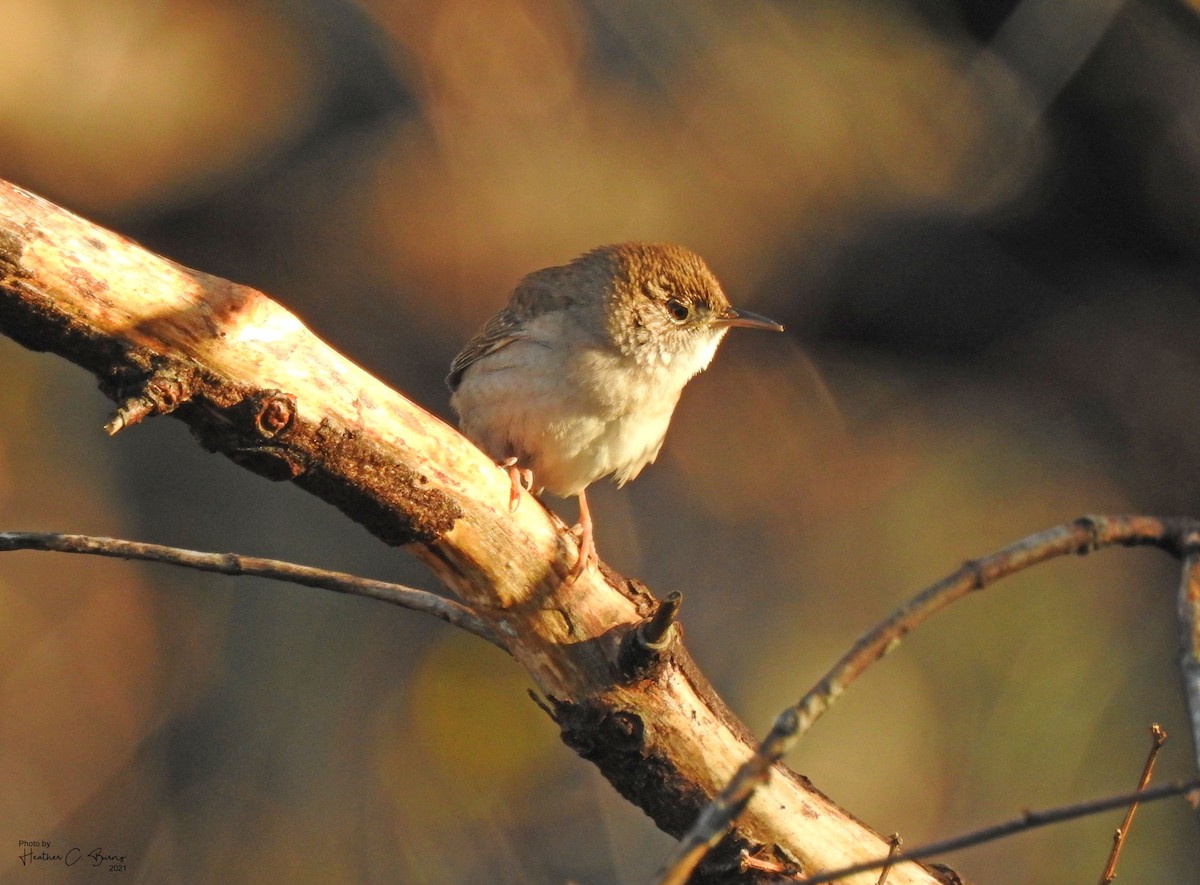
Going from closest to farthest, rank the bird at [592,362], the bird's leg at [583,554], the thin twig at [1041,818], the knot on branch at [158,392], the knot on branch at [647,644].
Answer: the thin twig at [1041,818] → the knot on branch at [158,392] → the knot on branch at [647,644] → the bird's leg at [583,554] → the bird at [592,362]

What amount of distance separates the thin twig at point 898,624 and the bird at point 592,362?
196cm

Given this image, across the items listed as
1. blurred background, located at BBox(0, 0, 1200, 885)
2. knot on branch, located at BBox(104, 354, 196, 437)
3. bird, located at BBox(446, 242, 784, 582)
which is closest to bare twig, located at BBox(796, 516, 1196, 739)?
knot on branch, located at BBox(104, 354, 196, 437)

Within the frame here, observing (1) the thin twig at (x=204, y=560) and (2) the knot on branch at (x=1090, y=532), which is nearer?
(2) the knot on branch at (x=1090, y=532)

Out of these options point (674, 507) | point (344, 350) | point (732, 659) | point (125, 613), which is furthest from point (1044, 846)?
point (125, 613)

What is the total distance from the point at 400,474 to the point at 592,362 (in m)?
1.36

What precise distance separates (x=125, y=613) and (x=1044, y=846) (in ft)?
18.6

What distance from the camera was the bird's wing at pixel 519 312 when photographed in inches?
159

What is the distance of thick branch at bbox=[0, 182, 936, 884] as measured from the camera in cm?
215

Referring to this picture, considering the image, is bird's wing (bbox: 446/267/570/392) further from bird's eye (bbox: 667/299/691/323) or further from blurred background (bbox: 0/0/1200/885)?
blurred background (bbox: 0/0/1200/885)

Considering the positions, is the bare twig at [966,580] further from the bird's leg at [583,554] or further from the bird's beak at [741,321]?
the bird's beak at [741,321]

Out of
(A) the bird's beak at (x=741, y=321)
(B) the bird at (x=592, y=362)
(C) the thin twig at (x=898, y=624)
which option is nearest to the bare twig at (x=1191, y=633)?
(C) the thin twig at (x=898, y=624)

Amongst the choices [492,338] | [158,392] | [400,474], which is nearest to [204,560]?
[158,392]

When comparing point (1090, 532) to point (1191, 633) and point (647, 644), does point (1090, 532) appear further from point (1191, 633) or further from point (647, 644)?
point (647, 644)

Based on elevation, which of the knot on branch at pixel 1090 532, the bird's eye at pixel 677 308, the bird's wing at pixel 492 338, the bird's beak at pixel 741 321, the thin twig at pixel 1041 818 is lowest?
the thin twig at pixel 1041 818
